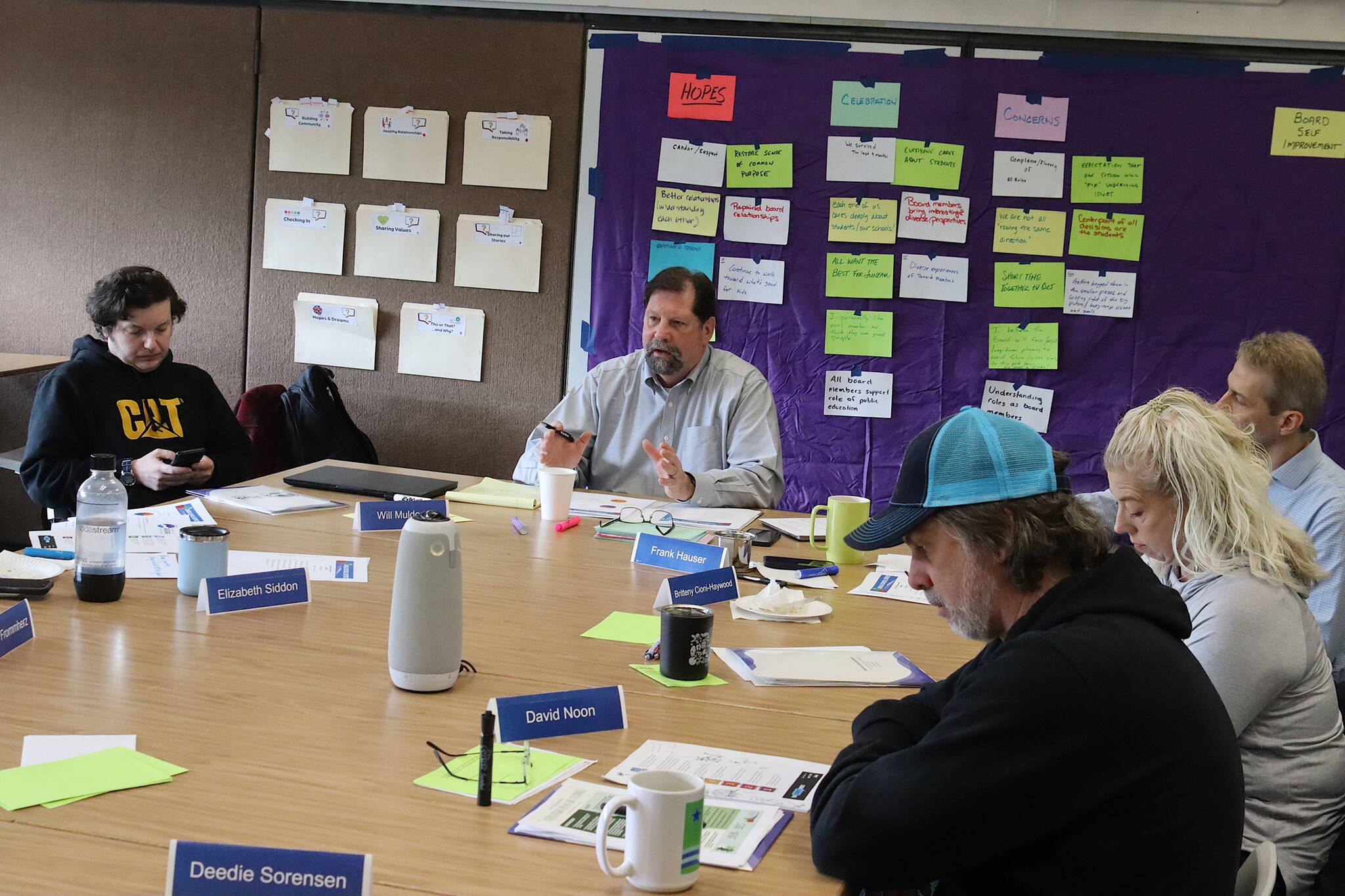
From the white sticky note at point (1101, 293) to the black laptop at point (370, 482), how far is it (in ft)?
7.65

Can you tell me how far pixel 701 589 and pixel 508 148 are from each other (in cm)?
268

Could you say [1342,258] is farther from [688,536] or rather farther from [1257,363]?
[688,536]

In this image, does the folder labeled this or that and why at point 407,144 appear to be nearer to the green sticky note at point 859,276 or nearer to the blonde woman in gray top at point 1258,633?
the green sticky note at point 859,276

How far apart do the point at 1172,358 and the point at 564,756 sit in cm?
338

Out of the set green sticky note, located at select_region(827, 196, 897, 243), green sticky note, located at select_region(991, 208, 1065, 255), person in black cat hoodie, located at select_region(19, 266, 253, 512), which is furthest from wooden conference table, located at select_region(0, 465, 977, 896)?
green sticky note, located at select_region(991, 208, 1065, 255)

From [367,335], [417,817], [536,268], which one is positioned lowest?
[417,817]

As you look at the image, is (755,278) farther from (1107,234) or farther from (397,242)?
(397,242)

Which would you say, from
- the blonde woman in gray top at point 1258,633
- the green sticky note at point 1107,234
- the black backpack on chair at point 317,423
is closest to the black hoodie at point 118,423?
the black backpack on chair at point 317,423

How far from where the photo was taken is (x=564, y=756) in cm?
142

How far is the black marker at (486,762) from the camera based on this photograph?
1.27 meters

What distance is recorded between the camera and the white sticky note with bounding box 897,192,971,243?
4.16 meters

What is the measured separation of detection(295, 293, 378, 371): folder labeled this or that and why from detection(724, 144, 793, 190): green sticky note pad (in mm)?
1477

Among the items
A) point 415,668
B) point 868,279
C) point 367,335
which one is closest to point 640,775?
point 415,668

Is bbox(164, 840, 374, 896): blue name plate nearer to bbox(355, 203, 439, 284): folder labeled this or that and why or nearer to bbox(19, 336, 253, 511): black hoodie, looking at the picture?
bbox(19, 336, 253, 511): black hoodie
